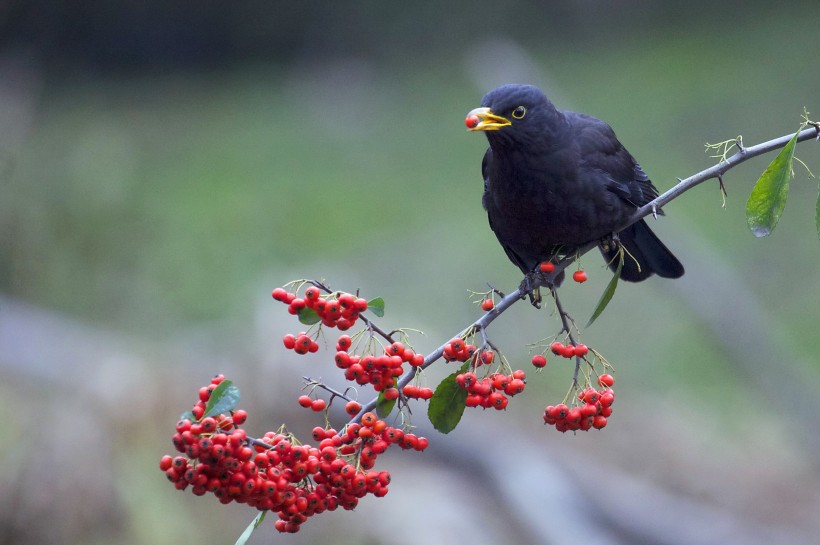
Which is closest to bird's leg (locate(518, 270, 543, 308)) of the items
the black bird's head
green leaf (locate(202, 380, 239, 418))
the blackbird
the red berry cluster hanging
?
the blackbird

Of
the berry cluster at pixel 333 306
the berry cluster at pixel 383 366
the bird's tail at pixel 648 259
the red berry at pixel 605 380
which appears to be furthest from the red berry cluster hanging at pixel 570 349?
the bird's tail at pixel 648 259

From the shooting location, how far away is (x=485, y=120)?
3186 millimetres

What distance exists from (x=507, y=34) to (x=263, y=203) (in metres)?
3.67

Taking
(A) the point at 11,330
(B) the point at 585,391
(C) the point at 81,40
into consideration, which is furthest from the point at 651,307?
(C) the point at 81,40

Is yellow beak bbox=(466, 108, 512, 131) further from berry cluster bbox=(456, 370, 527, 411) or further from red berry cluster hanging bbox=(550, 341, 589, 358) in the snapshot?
berry cluster bbox=(456, 370, 527, 411)

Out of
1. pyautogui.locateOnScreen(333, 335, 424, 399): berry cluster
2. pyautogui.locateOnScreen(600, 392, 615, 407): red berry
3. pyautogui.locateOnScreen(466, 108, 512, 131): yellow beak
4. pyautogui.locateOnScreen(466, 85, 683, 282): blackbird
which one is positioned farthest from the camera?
pyautogui.locateOnScreen(466, 85, 683, 282): blackbird

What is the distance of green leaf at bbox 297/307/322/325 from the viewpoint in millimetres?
2334

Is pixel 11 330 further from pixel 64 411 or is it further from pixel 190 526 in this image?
pixel 190 526

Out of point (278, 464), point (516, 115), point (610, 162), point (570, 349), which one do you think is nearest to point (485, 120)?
point (516, 115)

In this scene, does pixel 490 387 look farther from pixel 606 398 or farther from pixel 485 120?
pixel 485 120

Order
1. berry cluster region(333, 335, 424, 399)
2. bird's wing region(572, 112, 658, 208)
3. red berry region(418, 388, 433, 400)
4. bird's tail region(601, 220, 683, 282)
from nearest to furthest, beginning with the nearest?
berry cluster region(333, 335, 424, 399), red berry region(418, 388, 433, 400), bird's wing region(572, 112, 658, 208), bird's tail region(601, 220, 683, 282)

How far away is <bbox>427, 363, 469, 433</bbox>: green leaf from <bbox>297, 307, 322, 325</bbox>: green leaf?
0.34 meters

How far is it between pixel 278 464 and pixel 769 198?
133 cm

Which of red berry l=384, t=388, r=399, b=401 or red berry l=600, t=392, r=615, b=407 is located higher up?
red berry l=600, t=392, r=615, b=407
